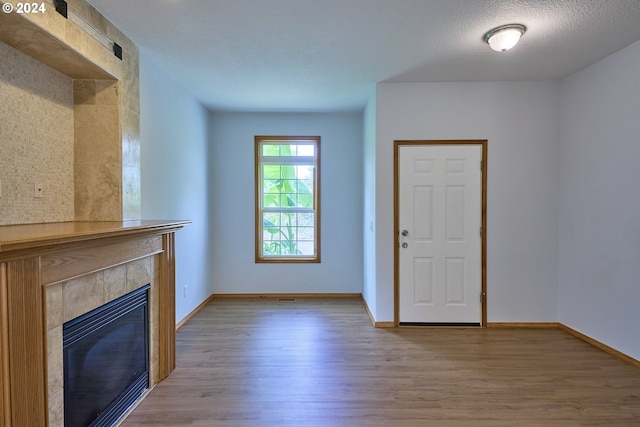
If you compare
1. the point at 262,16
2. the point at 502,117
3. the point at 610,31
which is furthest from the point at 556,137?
the point at 262,16

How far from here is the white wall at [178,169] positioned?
9.42 ft

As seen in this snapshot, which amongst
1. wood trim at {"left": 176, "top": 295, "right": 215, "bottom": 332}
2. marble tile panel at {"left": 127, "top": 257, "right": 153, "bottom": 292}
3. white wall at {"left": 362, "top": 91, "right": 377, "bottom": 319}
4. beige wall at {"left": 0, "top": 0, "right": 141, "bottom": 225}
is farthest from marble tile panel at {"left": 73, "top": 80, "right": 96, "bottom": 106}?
white wall at {"left": 362, "top": 91, "right": 377, "bottom": 319}

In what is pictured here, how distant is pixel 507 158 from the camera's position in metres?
3.44

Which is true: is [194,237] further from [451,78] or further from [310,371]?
[451,78]

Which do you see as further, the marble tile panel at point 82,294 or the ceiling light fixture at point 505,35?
the ceiling light fixture at point 505,35

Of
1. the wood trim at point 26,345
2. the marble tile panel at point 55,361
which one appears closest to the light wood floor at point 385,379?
the marble tile panel at point 55,361

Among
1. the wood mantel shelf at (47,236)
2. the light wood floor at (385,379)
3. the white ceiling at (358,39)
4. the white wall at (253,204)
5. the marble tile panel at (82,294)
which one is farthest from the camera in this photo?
the white wall at (253,204)

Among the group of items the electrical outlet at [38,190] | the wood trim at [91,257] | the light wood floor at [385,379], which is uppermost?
the electrical outlet at [38,190]

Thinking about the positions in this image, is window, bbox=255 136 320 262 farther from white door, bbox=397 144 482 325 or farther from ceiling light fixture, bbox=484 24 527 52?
ceiling light fixture, bbox=484 24 527 52

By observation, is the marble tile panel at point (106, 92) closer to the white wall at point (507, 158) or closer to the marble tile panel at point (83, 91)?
the marble tile panel at point (83, 91)

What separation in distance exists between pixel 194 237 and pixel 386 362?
2.58 metres

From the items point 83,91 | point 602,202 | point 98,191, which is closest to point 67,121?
point 83,91

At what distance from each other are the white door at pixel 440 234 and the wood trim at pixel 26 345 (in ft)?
9.61

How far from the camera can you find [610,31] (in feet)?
8.07
